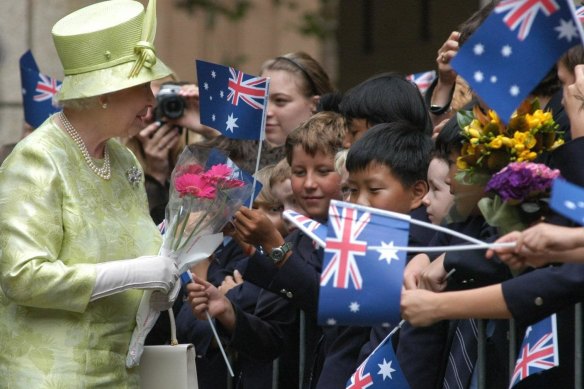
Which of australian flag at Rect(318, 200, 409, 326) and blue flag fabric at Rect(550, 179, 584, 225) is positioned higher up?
blue flag fabric at Rect(550, 179, 584, 225)

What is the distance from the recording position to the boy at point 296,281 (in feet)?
17.4

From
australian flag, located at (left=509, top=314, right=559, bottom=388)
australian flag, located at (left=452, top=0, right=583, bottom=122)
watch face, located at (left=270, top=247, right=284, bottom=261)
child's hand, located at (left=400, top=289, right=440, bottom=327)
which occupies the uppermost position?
australian flag, located at (left=452, top=0, right=583, bottom=122)

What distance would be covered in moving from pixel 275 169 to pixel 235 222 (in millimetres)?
949

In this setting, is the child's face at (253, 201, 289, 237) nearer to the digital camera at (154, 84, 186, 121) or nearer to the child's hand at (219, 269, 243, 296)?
the child's hand at (219, 269, 243, 296)

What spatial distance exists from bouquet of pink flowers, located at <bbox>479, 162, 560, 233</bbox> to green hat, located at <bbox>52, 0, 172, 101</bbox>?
1.33 metres

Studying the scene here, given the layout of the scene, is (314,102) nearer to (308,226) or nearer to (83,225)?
(83,225)

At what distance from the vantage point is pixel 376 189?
5305 millimetres

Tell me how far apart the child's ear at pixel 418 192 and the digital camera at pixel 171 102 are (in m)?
2.43

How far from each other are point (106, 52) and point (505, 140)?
4.74ft

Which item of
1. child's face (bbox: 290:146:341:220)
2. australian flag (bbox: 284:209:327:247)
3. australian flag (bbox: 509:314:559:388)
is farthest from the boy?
australian flag (bbox: 509:314:559:388)

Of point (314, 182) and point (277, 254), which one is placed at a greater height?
point (314, 182)

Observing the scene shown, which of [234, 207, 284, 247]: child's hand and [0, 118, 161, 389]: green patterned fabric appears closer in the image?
[0, 118, 161, 389]: green patterned fabric

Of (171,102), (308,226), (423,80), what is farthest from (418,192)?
(171,102)

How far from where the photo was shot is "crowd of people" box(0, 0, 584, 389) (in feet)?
14.7
